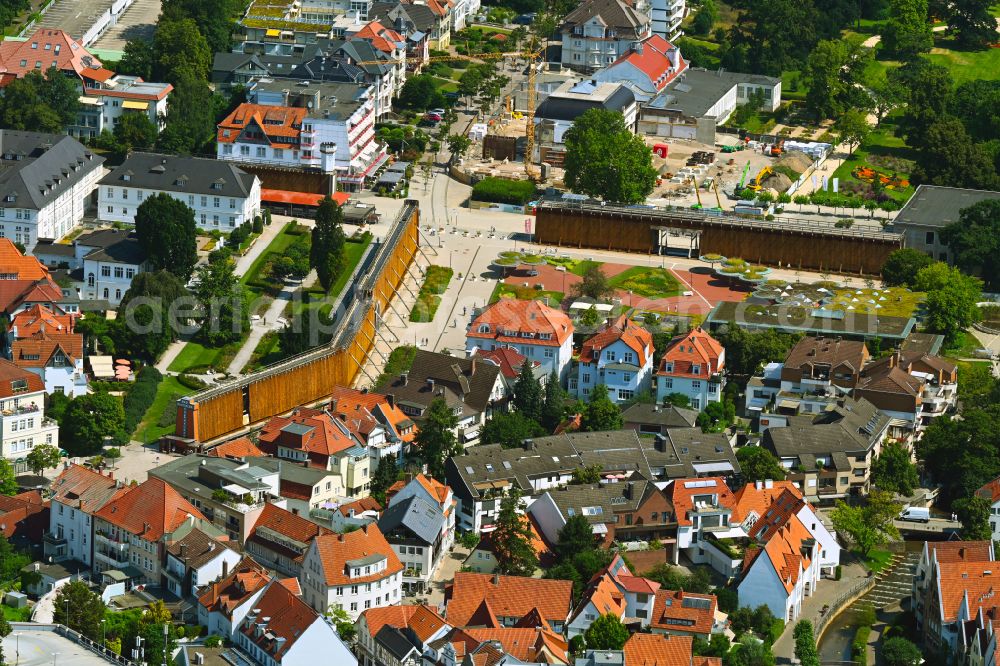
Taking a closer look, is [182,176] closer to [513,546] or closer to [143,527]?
[143,527]

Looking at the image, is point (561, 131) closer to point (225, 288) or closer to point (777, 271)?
point (777, 271)

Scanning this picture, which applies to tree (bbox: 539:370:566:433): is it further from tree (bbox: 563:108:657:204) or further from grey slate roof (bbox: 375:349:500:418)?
Result: tree (bbox: 563:108:657:204)

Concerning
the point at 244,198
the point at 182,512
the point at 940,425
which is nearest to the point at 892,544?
the point at 940,425

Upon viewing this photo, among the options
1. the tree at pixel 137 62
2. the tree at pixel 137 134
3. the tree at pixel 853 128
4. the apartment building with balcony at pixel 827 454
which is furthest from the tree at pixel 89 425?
the tree at pixel 853 128

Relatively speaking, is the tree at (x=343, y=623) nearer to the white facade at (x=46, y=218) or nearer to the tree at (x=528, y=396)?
the tree at (x=528, y=396)

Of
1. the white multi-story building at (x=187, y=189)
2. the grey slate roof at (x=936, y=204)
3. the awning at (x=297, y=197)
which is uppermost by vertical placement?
the grey slate roof at (x=936, y=204)

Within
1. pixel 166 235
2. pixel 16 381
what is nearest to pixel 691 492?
pixel 16 381
